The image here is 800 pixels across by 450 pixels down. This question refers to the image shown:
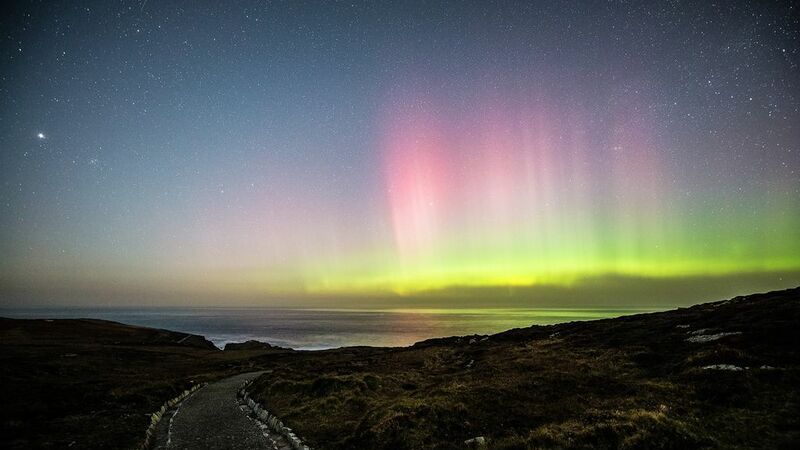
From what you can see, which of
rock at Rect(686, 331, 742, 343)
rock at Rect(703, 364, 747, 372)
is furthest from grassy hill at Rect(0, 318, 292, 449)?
rock at Rect(686, 331, 742, 343)

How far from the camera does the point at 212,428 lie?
22641 mm

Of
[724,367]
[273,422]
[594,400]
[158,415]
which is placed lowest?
[158,415]

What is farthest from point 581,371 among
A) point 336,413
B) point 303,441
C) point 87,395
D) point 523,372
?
point 87,395

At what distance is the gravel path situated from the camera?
19.5 metres

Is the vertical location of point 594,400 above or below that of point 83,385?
above

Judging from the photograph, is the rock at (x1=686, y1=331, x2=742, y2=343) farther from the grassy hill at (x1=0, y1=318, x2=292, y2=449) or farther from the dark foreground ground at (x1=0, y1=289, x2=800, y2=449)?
the grassy hill at (x1=0, y1=318, x2=292, y2=449)

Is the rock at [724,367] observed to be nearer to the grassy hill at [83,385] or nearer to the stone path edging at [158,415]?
the stone path edging at [158,415]

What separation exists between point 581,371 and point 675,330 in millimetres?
21920

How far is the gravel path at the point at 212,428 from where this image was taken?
19516 mm

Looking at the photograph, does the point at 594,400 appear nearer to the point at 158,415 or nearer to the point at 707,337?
the point at 707,337

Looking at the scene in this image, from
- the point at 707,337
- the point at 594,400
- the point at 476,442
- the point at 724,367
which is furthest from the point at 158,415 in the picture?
the point at 707,337

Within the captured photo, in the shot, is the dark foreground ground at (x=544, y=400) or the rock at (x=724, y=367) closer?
the dark foreground ground at (x=544, y=400)

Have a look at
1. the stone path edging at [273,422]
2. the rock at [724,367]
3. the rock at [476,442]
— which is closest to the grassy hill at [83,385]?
the stone path edging at [273,422]

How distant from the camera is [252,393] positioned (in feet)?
110
